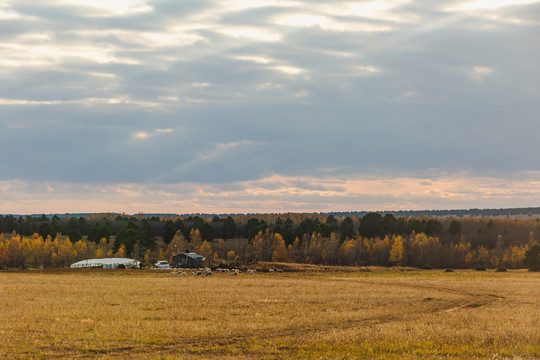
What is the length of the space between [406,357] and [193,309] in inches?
813

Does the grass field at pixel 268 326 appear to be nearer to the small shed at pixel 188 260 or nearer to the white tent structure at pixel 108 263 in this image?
the small shed at pixel 188 260

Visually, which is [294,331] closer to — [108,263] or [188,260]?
[188,260]

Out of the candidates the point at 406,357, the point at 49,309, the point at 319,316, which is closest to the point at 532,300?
the point at 319,316

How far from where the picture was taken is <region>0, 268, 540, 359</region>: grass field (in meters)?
27.3

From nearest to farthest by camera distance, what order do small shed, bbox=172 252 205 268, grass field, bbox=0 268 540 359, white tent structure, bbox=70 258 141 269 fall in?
grass field, bbox=0 268 540 359 < small shed, bbox=172 252 205 268 < white tent structure, bbox=70 258 141 269

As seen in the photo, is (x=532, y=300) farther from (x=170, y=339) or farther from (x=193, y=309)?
(x=170, y=339)

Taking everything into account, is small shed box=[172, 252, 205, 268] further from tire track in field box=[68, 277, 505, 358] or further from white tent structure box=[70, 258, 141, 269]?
tire track in field box=[68, 277, 505, 358]

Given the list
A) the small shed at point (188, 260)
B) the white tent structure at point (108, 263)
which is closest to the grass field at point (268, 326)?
the small shed at point (188, 260)

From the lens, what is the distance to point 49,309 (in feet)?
139

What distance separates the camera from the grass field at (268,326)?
27266 mm

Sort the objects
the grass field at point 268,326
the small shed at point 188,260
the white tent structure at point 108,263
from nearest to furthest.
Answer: the grass field at point 268,326
the small shed at point 188,260
the white tent structure at point 108,263

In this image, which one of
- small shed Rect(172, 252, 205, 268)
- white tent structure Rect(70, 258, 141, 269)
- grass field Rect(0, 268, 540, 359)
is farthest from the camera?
white tent structure Rect(70, 258, 141, 269)

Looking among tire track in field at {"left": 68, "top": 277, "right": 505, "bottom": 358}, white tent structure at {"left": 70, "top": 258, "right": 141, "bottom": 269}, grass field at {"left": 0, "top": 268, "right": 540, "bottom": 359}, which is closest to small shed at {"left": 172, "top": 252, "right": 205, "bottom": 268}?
white tent structure at {"left": 70, "top": 258, "right": 141, "bottom": 269}

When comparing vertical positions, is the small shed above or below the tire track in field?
below
